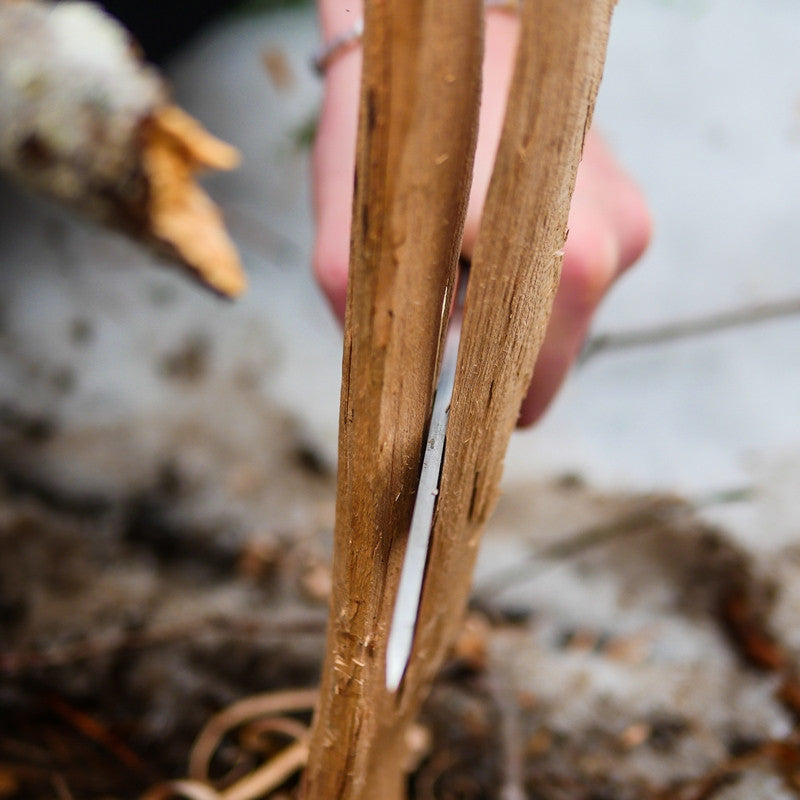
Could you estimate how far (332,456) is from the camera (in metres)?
1.04

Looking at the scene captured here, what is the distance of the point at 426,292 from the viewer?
25 centimetres

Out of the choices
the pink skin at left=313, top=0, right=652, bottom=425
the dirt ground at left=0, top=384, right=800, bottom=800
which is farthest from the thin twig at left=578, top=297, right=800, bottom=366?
the pink skin at left=313, top=0, right=652, bottom=425

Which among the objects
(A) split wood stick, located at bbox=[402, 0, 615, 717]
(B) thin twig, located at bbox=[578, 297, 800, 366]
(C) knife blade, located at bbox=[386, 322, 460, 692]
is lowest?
(B) thin twig, located at bbox=[578, 297, 800, 366]

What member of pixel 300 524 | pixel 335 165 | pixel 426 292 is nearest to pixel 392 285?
pixel 426 292

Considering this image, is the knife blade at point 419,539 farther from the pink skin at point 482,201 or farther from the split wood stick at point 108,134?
the split wood stick at point 108,134

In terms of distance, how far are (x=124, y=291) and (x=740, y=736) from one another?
41.4 inches

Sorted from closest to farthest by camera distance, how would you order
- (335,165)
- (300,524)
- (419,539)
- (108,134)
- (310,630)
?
1. (419,539)
2. (335,165)
3. (108,134)
4. (310,630)
5. (300,524)

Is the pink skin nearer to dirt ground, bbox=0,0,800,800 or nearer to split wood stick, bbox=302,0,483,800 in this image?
split wood stick, bbox=302,0,483,800

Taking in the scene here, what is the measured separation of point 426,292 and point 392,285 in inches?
0.9

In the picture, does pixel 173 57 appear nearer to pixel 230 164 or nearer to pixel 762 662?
pixel 230 164

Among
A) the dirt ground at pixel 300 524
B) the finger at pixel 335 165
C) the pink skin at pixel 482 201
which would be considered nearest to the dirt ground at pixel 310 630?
the dirt ground at pixel 300 524

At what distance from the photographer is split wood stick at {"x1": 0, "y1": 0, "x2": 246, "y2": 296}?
701 millimetres

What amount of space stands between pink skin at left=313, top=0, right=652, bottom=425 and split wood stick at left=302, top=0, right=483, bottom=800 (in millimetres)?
195

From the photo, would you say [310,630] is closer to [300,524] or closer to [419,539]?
[300,524]
